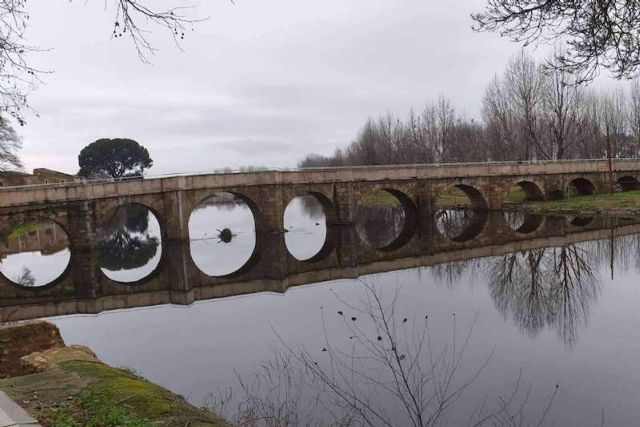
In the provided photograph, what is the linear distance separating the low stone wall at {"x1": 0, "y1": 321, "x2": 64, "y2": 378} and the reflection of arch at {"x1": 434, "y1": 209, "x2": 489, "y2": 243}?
19524mm

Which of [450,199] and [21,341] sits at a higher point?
[450,199]

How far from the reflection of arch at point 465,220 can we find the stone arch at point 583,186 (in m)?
8.04

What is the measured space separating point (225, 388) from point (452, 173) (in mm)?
27534

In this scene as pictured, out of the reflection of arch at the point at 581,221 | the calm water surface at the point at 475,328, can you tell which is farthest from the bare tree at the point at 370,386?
the reflection of arch at the point at 581,221

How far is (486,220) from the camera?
30.8 meters

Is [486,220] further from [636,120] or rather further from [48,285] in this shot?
[636,120]

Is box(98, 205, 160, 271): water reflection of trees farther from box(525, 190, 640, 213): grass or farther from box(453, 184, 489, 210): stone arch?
box(525, 190, 640, 213): grass

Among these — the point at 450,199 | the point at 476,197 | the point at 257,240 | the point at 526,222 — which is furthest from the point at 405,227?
the point at 450,199

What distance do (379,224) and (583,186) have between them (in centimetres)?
1693

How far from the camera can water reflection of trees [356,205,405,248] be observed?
26653 mm

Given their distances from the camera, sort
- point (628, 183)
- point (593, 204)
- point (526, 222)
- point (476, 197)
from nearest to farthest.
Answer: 1. point (526, 222)
2. point (593, 204)
3. point (476, 197)
4. point (628, 183)

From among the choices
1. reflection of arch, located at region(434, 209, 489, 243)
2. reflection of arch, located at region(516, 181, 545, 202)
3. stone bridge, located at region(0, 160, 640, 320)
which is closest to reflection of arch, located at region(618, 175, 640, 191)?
stone bridge, located at region(0, 160, 640, 320)

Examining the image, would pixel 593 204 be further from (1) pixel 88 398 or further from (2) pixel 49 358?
(1) pixel 88 398

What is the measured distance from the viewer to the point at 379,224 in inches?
1355
